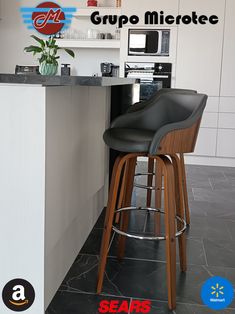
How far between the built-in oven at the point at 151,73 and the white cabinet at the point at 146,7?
56 cm

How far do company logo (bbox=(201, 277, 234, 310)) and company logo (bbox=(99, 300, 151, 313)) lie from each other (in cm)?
28

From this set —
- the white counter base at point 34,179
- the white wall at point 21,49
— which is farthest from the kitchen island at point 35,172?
the white wall at point 21,49

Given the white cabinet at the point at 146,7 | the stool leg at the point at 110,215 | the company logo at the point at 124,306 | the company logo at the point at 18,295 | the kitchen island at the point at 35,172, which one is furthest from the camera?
the white cabinet at the point at 146,7

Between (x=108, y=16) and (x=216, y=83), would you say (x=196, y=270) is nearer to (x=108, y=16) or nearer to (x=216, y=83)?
(x=216, y=83)

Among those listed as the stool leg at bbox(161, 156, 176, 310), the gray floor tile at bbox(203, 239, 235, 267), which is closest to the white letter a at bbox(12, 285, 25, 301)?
the stool leg at bbox(161, 156, 176, 310)

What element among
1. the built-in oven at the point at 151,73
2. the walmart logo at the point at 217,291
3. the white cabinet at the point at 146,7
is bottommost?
the walmart logo at the point at 217,291

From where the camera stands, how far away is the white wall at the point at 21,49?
6.17 m

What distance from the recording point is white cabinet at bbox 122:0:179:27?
529 cm

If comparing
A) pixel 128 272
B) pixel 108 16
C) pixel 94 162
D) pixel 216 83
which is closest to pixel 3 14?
pixel 108 16

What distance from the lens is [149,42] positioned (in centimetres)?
536

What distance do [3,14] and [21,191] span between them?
218 inches

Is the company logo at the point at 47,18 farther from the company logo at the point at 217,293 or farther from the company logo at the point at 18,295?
the company logo at the point at 18,295

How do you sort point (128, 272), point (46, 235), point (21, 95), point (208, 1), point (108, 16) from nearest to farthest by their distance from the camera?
point (21, 95), point (46, 235), point (128, 272), point (208, 1), point (108, 16)

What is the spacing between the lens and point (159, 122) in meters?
2.32
